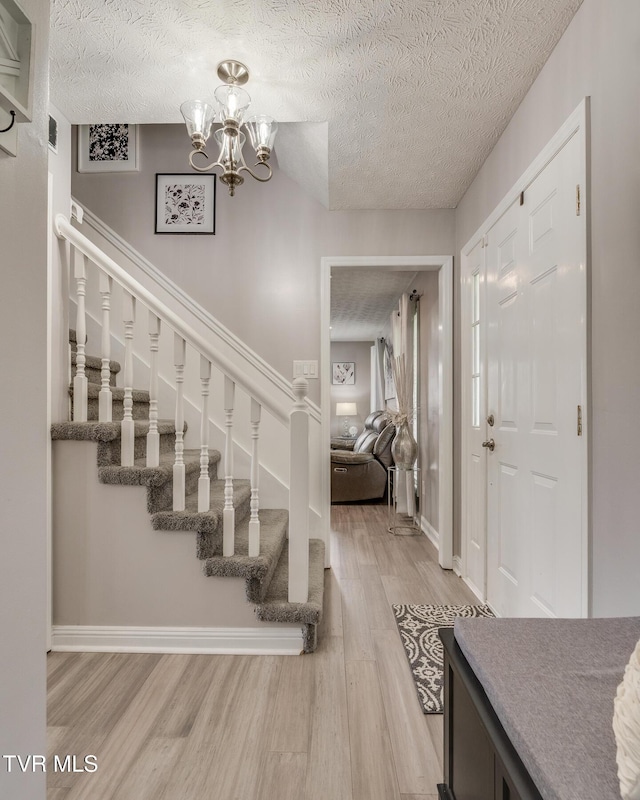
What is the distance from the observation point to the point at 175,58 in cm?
194

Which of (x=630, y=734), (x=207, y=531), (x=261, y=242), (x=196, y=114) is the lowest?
(x=207, y=531)

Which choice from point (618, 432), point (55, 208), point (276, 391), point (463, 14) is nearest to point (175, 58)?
point (55, 208)

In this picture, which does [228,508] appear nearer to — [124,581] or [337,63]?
[124,581]

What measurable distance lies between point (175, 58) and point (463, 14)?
3.67 feet

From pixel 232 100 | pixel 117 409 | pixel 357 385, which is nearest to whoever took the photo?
pixel 232 100

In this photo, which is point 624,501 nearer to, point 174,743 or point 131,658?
point 174,743

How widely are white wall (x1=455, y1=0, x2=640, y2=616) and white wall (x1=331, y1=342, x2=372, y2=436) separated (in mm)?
7815

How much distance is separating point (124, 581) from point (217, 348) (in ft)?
5.35

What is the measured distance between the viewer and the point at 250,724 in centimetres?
159

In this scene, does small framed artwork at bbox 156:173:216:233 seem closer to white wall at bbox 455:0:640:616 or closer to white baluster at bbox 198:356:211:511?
white baluster at bbox 198:356:211:511

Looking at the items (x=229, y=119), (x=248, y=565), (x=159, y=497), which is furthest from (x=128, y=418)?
(x=229, y=119)

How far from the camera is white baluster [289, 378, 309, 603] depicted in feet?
6.84

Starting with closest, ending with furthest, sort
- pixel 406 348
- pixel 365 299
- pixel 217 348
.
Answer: pixel 217 348 → pixel 406 348 → pixel 365 299

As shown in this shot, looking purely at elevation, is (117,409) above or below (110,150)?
below
